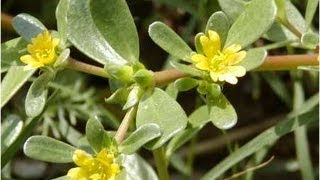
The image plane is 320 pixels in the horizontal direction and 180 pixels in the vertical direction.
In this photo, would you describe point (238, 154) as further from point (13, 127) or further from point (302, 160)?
point (13, 127)

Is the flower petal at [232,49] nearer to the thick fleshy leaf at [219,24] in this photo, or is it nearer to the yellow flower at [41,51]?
the thick fleshy leaf at [219,24]

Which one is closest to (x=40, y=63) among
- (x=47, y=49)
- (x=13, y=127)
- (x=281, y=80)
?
(x=47, y=49)

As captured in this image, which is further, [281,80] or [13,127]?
[281,80]

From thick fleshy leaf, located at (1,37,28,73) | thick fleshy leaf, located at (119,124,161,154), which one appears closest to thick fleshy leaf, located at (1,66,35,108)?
thick fleshy leaf, located at (1,37,28,73)

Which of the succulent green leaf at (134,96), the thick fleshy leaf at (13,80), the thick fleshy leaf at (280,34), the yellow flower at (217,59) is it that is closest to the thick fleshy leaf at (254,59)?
the yellow flower at (217,59)

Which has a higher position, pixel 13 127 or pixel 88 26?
pixel 88 26

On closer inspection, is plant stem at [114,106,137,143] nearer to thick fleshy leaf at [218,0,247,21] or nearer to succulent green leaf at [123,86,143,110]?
succulent green leaf at [123,86,143,110]

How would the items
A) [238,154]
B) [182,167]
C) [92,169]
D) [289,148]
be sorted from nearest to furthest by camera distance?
[92,169], [238,154], [182,167], [289,148]
